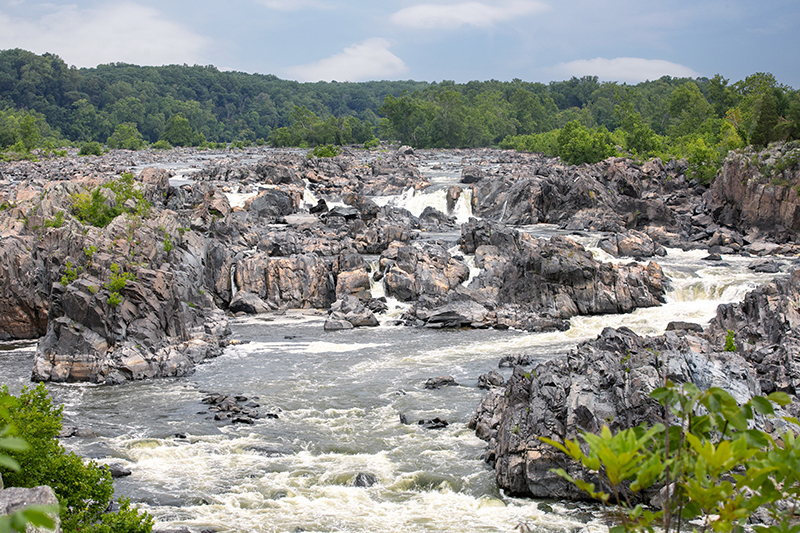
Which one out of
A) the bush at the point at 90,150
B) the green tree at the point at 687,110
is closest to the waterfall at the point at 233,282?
the green tree at the point at 687,110

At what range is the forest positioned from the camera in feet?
242

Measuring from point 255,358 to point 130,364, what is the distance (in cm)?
500

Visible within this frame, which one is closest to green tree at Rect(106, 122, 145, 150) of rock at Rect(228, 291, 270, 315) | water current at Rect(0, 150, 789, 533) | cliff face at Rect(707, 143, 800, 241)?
rock at Rect(228, 291, 270, 315)

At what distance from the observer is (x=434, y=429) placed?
1978 centimetres

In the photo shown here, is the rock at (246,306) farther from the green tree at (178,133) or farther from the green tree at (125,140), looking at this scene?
the green tree at (178,133)

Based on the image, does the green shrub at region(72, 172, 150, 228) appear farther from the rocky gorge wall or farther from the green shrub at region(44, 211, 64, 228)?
the green shrub at region(44, 211, 64, 228)

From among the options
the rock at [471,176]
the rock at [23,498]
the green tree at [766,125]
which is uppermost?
the green tree at [766,125]

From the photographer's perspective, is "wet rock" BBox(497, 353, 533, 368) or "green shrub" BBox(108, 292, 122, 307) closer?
"wet rock" BBox(497, 353, 533, 368)

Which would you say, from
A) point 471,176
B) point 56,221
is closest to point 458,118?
point 471,176

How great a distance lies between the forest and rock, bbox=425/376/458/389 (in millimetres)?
41900

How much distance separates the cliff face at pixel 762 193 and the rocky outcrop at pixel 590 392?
30.0 m

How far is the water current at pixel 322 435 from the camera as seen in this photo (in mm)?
14828

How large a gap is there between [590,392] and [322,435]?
789 cm

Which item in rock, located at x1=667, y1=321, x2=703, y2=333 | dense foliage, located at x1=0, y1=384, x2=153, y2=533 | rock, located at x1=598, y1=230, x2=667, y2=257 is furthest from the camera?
rock, located at x1=598, y1=230, x2=667, y2=257
